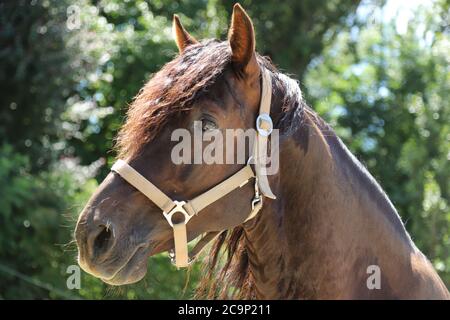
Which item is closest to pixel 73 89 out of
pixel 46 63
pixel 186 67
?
pixel 46 63

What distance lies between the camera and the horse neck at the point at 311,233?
269 centimetres

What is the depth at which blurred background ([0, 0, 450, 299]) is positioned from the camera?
701 cm

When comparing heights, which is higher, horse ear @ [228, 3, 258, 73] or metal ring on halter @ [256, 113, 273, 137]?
horse ear @ [228, 3, 258, 73]

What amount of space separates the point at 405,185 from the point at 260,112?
5930mm

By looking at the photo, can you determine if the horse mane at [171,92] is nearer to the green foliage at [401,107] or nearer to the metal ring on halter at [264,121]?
the metal ring on halter at [264,121]

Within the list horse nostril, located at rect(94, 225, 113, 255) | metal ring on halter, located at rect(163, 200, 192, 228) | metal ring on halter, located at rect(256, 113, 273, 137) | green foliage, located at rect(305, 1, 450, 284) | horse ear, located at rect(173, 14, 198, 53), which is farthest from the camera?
green foliage, located at rect(305, 1, 450, 284)

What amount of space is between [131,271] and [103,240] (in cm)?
15

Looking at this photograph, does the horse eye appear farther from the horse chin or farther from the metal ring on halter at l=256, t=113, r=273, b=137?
the horse chin

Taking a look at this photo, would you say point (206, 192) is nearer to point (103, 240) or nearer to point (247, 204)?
point (247, 204)

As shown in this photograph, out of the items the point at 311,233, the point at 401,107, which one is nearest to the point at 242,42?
the point at 311,233

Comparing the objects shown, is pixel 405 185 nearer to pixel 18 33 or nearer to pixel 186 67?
pixel 18 33

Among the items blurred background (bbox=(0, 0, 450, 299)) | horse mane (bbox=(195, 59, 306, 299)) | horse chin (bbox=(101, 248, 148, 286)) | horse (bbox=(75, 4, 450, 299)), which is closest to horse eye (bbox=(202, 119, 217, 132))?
horse (bbox=(75, 4, 450, 299))

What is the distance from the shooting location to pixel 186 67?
2633 mm

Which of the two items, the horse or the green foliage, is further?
the green foliage
